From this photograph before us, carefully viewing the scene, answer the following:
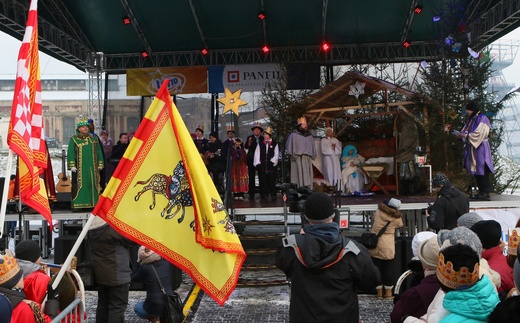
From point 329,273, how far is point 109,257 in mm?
2790

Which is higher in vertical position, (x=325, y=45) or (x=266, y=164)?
(x=325, y=45)

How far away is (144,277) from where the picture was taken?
18.2 ft

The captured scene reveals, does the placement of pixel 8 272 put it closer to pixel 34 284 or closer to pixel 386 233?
pixel 34 284

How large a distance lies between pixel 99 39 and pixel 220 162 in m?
7.29

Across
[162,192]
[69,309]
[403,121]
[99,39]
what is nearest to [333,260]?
[162,192]

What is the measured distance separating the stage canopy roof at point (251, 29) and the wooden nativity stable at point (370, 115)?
1715 mm

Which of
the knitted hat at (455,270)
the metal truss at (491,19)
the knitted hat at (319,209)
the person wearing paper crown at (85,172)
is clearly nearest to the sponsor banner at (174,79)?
the person wearing paper crown at (85,172)

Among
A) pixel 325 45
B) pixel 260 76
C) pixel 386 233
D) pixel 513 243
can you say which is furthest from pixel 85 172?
pixel 325 45

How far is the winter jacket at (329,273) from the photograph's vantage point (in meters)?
3.31

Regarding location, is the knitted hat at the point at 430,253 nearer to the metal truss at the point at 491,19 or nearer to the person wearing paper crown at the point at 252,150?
the person wearing paper crown at the point at 252,150

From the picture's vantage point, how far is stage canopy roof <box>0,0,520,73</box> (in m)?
14.1

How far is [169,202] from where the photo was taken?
12.0 ft

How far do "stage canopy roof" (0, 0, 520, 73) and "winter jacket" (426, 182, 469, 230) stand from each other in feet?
20.7

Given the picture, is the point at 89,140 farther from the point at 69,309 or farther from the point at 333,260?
the point at 333,260
